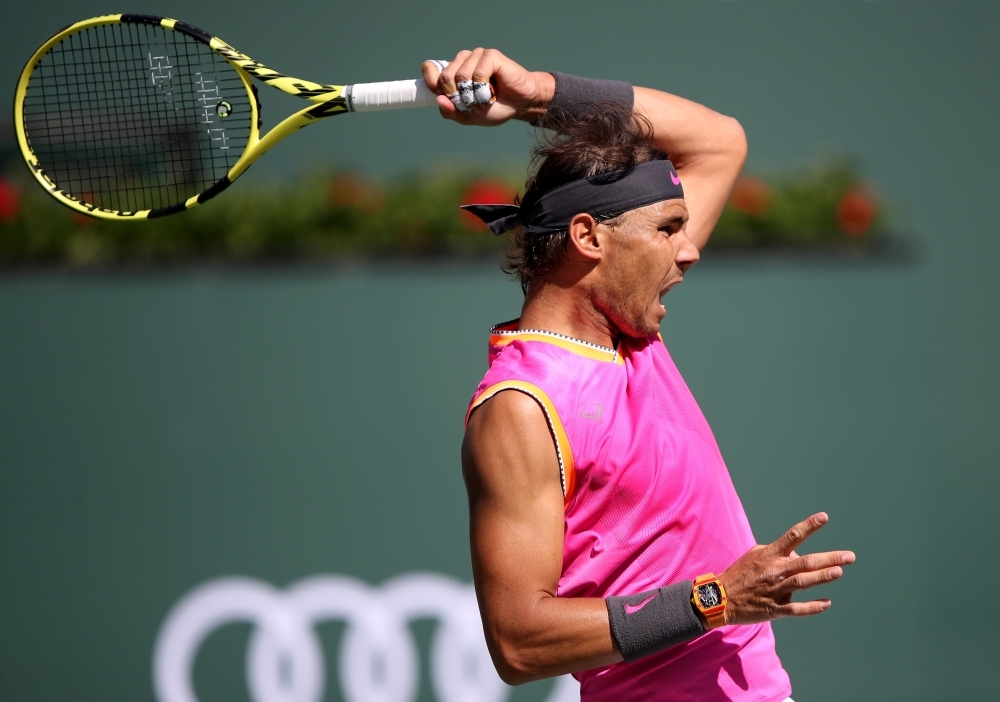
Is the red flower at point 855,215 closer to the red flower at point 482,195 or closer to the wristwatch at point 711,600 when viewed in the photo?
the red flower at point 482,195

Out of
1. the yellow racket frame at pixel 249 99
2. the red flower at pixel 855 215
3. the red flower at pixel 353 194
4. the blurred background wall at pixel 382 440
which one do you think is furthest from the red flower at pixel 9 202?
the red flower at pixel 855 215

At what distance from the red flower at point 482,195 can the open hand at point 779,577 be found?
3.37m

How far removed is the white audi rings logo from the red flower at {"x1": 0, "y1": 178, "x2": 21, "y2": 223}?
80.8 inches

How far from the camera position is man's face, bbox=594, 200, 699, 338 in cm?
234

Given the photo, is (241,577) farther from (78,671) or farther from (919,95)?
(919,95)

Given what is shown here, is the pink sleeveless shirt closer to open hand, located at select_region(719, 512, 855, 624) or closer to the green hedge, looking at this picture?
open hand, located at select_region(719, 512, 855, 624)

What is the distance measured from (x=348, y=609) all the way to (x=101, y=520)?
49.9 inches

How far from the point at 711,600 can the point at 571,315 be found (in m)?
0.71

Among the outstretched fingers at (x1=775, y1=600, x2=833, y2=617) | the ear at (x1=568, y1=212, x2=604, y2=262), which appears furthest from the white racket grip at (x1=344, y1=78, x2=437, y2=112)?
the outstretched fingers at (x1=775, y1=600, x2=833, y2=617)

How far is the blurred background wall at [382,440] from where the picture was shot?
509 centimetres

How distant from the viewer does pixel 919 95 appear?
5609mm

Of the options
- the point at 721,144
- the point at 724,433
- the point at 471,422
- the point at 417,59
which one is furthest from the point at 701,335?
the point at 471,422

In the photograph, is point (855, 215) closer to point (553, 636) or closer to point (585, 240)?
point (585, 240)

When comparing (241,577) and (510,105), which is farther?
(241,577)
